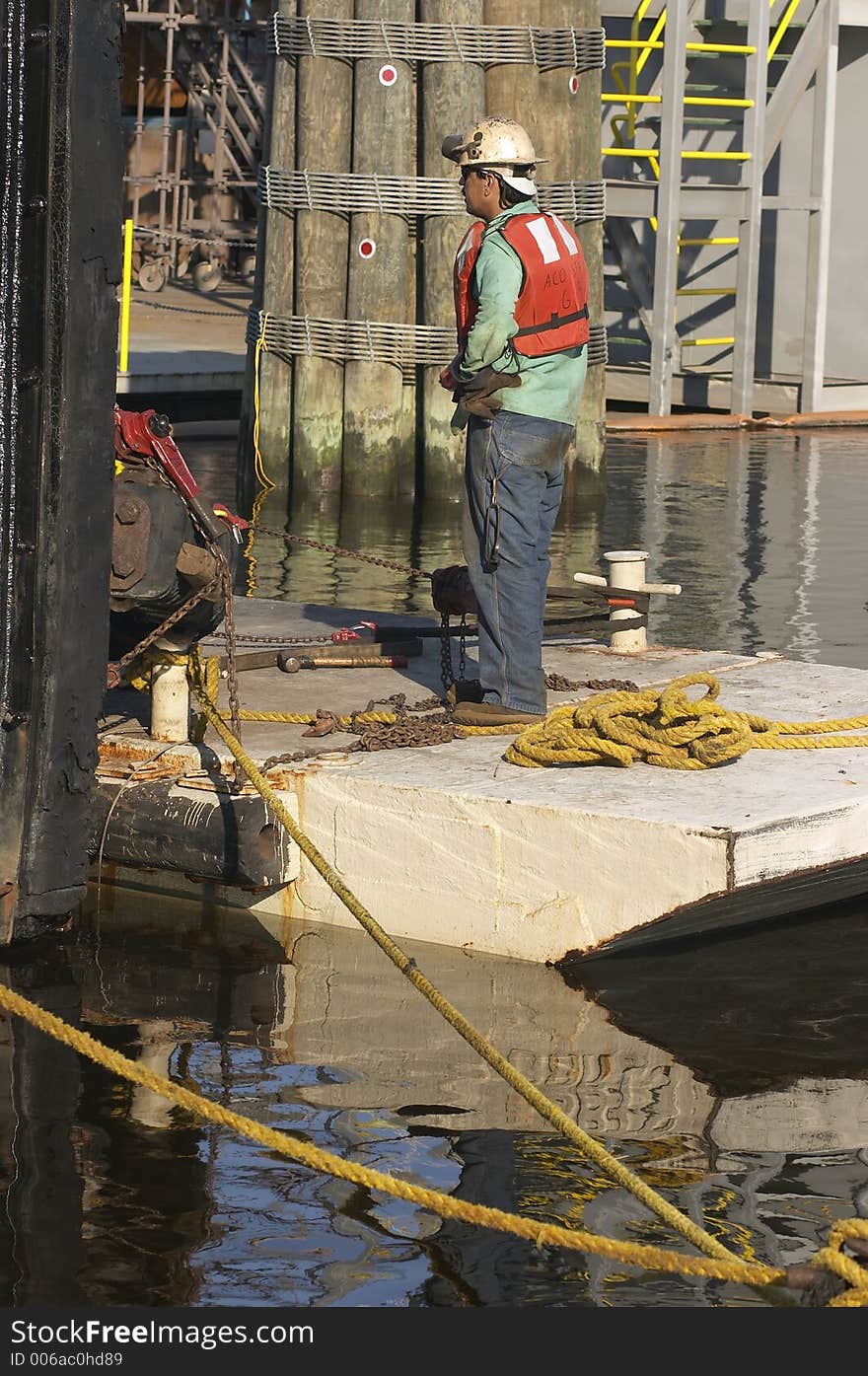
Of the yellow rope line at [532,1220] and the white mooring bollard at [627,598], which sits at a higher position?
the white mooring bollard at [627,598]

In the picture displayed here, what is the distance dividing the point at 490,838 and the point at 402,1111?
1247mm

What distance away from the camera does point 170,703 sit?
300 inches

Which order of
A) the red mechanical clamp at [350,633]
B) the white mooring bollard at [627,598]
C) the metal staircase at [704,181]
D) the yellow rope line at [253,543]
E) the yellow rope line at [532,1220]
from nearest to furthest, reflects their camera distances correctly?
the yellow rope line at [532,1220]
the white mooring bollard at [627,598]
the red mechanical clamp at [350,633]
the yellow rope line at [253,543]
the metal staircase at [704,181]

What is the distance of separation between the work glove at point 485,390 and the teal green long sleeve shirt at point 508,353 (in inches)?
0.7

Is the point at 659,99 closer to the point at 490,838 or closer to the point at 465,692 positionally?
the point at 465,692

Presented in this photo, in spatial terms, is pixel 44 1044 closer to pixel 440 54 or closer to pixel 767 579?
pixel 767 579

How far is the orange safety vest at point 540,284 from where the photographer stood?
7113mm

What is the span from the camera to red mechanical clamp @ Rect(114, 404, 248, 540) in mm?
7285

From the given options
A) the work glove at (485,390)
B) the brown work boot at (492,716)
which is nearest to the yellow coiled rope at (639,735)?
the brown work boot at (492,716)

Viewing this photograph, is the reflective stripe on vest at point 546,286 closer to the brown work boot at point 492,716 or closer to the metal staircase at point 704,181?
the brown work boot at point 492,716

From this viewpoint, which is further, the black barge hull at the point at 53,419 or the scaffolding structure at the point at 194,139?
the scaffolding structure at the point at 194,139

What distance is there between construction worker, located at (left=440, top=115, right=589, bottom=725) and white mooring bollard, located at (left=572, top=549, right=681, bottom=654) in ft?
5.02

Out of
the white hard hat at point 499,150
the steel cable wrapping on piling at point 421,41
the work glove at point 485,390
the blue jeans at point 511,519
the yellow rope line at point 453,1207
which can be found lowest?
the yellow rope line at point 453,1207

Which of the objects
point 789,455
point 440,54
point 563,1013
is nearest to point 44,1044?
point 563,1013
